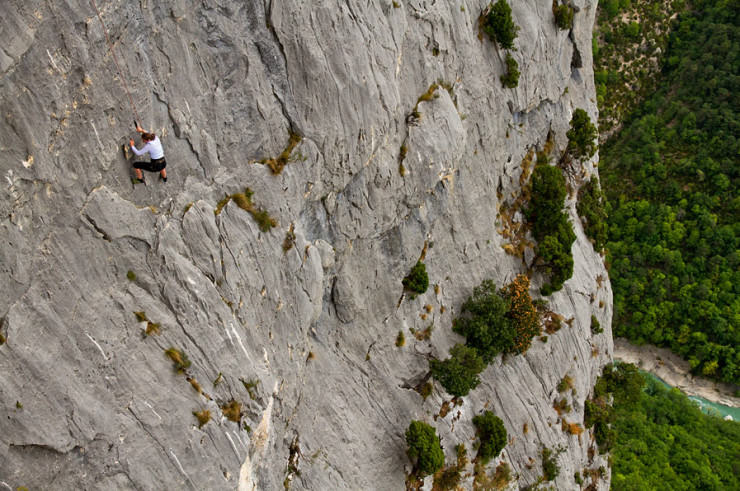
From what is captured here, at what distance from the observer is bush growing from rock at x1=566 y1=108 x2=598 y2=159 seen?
144 feet

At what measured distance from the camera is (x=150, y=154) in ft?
57.3

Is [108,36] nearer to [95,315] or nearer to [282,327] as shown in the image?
[95,315]

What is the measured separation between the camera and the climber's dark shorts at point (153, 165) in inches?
684

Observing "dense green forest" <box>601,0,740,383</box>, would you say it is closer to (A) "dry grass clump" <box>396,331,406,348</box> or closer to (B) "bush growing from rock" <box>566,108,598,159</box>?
(B) "bush growing from rock" <box>566,108,598,159</box>

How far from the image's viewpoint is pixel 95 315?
53.8 ft

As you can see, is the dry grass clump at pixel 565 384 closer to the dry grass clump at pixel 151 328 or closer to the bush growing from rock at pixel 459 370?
the bush growing from rock at pixel 459 370

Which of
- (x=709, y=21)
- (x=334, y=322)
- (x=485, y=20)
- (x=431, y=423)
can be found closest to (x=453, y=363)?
(x=431, y=423)

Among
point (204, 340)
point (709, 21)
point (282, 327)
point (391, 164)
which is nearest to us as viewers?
point (204, 340)

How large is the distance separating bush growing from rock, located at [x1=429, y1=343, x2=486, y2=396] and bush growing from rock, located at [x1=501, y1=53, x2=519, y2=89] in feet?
64.6

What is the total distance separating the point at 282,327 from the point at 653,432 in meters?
52.6

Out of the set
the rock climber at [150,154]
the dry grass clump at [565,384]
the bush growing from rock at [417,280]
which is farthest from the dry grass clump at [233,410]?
the dry grass clump at [565,384]

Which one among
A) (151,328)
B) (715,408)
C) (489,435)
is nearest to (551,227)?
(489,435)

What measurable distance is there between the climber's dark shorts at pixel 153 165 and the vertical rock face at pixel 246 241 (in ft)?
2.31

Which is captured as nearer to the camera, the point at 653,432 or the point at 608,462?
the point at 608,462
